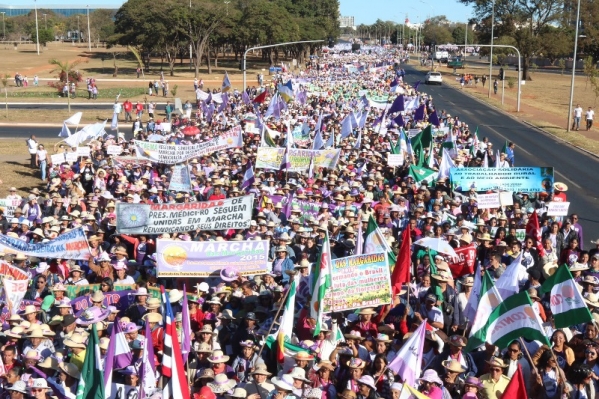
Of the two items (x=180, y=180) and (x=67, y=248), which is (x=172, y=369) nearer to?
(x=67, y=248)

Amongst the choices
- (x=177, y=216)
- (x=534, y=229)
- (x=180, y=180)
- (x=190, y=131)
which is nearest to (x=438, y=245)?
(x=534, y=229)

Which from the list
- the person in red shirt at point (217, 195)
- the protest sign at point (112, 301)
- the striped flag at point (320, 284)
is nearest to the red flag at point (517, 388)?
the striped flag at point (320, 284)

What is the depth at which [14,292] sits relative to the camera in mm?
10273

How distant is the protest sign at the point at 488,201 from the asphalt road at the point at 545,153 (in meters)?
3.79

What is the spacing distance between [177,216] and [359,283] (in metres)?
3.94

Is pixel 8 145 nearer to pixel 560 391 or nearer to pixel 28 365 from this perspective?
pixel 28 365

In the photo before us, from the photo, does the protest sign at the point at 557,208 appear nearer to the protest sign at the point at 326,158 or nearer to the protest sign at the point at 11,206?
the protest sign at the point at 326,158

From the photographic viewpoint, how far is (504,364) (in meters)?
8.17

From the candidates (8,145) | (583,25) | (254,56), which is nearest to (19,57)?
(254,56)

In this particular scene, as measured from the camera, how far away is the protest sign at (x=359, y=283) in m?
9.85

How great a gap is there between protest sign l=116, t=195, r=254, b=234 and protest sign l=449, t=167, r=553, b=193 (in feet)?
19.5

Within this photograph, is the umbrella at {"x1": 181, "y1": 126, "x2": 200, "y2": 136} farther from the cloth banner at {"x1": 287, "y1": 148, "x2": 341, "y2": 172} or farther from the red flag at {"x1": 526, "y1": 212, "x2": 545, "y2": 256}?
the red flag at {"x1": 526, "y1": 212, "x2": 545, "y2": 256}

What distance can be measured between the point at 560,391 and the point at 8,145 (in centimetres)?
2959

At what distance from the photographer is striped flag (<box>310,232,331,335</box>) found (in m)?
9.44
